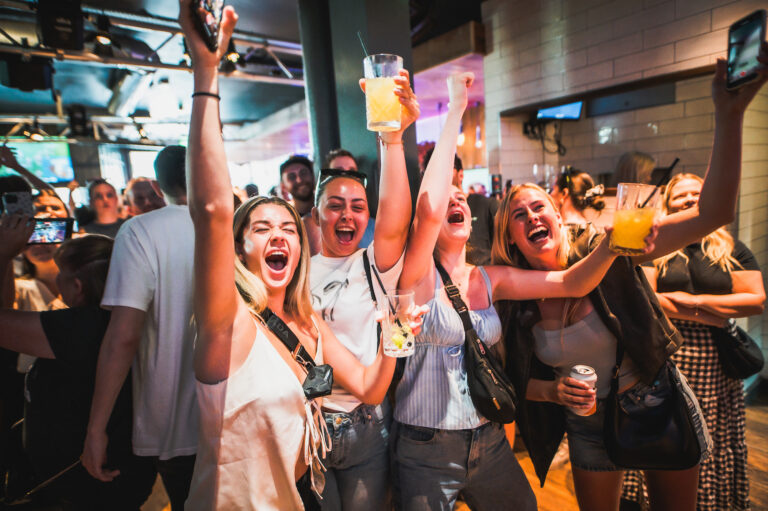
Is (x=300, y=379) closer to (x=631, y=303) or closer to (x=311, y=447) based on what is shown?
(x=311, y=447)

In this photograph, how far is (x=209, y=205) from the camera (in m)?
0.95

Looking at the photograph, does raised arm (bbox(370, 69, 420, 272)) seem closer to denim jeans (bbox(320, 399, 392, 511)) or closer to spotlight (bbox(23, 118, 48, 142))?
denim jeans (bbox(320, 399, 392, 511))

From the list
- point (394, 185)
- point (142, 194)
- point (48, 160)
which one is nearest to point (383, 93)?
point (394, 185)

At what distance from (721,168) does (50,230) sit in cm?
302

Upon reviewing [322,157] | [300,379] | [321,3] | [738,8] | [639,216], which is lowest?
[300,379]

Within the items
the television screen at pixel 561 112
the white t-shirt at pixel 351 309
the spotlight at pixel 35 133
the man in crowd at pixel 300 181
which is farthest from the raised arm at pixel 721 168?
the spotlight at pixel 35 133

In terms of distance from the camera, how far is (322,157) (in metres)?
3.44

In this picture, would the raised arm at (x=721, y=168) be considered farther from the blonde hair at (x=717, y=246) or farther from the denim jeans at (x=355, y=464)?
the denim jeans at (x=355, y=464)

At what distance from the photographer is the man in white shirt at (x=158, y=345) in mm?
1578

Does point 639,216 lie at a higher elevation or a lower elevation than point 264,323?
higher

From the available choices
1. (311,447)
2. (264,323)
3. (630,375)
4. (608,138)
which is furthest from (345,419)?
(608,138)

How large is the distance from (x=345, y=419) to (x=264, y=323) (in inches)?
20.7

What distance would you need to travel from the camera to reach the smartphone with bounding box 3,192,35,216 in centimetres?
183

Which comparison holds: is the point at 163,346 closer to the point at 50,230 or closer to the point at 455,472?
the point at 50,230
